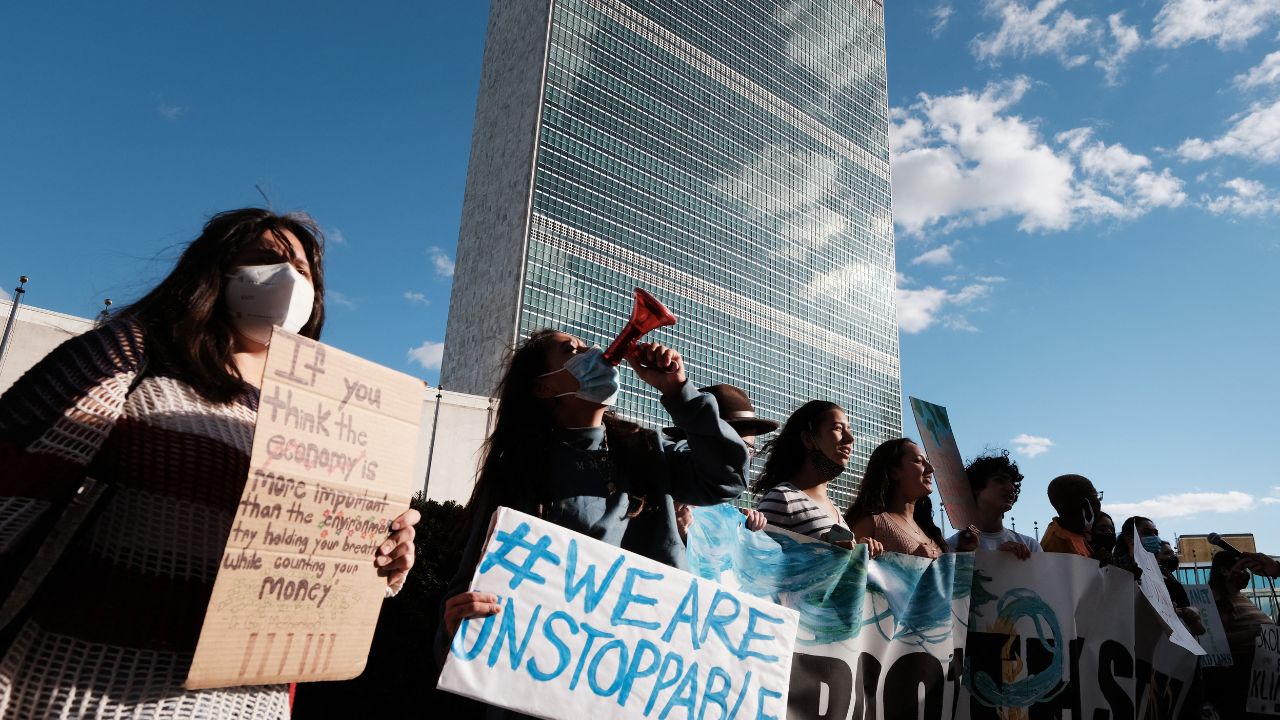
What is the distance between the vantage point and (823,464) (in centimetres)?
340

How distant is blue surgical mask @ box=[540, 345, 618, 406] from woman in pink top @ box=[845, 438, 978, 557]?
6.07 feet

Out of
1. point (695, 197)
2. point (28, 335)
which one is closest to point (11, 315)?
point (28, 335)

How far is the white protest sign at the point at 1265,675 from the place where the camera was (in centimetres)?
473

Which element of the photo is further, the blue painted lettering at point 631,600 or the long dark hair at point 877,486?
the long dark hair at point 877,486

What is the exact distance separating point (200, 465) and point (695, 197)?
7165cm

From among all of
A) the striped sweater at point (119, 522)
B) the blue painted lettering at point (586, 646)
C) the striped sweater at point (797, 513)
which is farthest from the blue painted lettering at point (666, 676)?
the striped sweater at point (797, 513)

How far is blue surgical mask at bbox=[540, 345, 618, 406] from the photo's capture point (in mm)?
1999

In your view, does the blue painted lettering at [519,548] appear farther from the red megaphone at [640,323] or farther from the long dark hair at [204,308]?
the long dark hair at [204,308]

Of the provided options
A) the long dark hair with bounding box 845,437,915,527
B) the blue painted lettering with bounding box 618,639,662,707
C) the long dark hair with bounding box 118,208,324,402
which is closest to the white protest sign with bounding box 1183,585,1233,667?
the long dark hair with bounding box 845,437,915,527

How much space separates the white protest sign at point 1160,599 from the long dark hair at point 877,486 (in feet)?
4.06

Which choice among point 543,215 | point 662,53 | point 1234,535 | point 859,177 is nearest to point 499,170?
point 543,215

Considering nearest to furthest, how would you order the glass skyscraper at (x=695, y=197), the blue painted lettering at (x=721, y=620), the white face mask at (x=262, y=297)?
the white face mask at (x=262, y=297)
the blue painted lettering at (x=721, y=620)
the glass skyscraper at (x=695, y=197)

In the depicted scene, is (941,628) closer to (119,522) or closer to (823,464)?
(823,464)

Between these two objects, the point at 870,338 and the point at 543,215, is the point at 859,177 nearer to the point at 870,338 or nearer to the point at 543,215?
the point at 870,338
